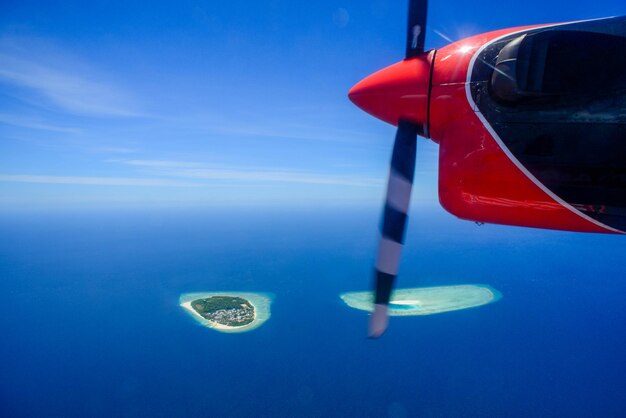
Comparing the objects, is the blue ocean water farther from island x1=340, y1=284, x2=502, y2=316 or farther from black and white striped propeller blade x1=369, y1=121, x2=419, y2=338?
black and white striped propeller blade x1=369, y1=121, x2=419, y2=338

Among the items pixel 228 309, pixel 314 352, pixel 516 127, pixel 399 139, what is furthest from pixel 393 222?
pixel 228 309

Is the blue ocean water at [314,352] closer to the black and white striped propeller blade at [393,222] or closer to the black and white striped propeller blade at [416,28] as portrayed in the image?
the black and white striped propeller blade at [393,222]

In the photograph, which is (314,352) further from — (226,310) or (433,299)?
(433,299)

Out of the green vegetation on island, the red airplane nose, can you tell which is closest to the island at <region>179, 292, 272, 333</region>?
the green vegetation on island

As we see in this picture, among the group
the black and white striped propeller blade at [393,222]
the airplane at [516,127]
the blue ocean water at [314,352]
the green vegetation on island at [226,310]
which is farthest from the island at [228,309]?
the airplane at [516,127]

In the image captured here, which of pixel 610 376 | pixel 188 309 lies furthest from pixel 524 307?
pixel 188 309

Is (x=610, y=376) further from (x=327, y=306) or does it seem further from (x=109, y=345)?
(x=109, y=345)
